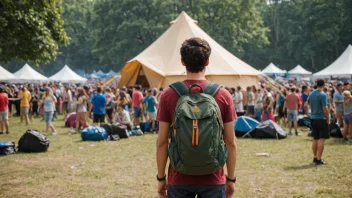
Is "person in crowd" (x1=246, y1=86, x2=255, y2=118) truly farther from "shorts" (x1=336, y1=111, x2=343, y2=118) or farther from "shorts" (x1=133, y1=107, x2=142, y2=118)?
"shorts" (x1=336, y1=111, x2=343, y2=118)

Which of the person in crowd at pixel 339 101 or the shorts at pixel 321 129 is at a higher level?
the person in crowd at pixel 339 101

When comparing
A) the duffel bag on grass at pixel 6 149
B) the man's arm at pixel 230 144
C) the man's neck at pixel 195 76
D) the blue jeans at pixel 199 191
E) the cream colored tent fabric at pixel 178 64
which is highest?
the cream colored tent fabric at pixel 178 64

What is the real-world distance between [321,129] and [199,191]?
690 centimetres

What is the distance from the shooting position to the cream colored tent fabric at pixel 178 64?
22828mm

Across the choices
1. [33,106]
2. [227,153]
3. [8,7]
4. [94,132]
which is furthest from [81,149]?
[33,106]

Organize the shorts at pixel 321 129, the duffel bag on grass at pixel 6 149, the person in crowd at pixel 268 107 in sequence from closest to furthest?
the shorts at pixel 321 129 < the duffel bag on grass at pixel 6 149 < the person in crowd at pixel 268 107

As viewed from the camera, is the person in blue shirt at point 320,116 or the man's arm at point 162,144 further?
the person in blue shirt at point 320,116

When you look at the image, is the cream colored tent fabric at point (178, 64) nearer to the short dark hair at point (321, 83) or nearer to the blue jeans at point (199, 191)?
the short dark hair at point (321, 83)

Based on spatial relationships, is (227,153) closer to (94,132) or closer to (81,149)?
(81,149)

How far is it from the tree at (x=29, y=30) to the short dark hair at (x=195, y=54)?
9450mm

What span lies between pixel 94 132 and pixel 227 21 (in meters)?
39.3

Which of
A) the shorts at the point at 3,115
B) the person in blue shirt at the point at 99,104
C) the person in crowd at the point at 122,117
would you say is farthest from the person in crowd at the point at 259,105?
the shorts at the point at 3,115

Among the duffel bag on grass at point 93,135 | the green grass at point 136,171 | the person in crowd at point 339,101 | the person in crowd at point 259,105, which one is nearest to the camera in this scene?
the green grass at point 136,171

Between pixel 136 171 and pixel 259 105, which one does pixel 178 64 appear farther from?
pixel 136 171
